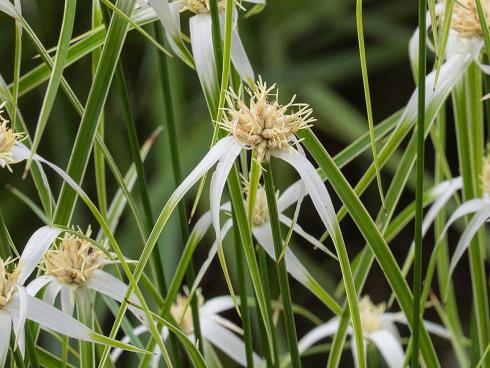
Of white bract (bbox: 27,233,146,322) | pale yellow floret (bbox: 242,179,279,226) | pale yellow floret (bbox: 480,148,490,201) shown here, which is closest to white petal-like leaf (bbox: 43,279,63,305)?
white bract (bbox: 27,233,146,322)

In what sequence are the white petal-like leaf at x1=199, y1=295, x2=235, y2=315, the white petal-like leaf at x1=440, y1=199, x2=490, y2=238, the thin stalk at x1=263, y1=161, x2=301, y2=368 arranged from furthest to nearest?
the white petal-like leaf at x1=199, y1=295, x2=235, y2=315 < the white petal-like leaf at x1=440, y1=199, x2=490, y2=238 < the thin stalk at x1=263, y1=161, x2=301, y2=368

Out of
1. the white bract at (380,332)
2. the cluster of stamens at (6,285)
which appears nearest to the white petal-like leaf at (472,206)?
the white bract at (380,332)

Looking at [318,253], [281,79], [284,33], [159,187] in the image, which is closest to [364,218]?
[159,187]

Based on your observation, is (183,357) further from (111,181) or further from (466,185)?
(111,181)

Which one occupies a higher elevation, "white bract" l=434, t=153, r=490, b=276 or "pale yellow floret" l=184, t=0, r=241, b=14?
"pale yellow floret" l=184, t=0, r=241, b=14

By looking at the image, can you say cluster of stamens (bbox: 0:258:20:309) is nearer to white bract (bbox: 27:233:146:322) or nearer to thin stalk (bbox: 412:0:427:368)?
white bract (bbox: 27:233:146:322)

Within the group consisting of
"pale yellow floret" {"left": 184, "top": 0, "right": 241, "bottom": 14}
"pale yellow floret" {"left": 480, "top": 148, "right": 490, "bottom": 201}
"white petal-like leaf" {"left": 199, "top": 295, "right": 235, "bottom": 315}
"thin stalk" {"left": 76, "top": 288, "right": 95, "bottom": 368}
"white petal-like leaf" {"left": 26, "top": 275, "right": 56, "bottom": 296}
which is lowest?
"white petal-like leaf" {"left": 199, "top": 295, "right": 235, "bottom": 315}

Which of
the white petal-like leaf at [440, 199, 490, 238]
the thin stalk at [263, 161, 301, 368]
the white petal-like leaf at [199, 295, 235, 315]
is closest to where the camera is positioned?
the thin stalk at [263, 161, 301, 368]

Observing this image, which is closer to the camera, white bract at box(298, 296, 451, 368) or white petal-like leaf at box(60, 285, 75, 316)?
white petal-like leaf at box(60, 285, 75, 316)

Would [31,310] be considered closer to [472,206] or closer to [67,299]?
[67,299]
